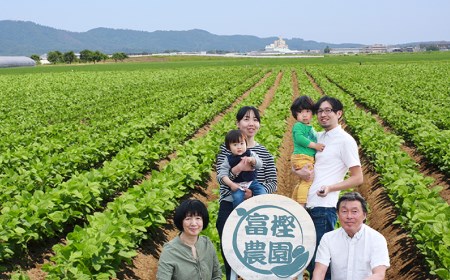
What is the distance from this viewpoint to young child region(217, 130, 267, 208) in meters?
4.65

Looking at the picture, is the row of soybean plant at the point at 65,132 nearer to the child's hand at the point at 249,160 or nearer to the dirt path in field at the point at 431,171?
the child's hand at the point at 249,160

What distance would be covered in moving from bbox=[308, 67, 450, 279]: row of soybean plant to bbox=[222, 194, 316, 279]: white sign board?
149cm

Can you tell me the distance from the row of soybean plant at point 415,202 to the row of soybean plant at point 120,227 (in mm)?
2907

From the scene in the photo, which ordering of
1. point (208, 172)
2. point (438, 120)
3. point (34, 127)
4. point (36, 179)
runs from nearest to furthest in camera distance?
point (36, 179) → point (208, 172) → point (438, 120) → point (34, 127)

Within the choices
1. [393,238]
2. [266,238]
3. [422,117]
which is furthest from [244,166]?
[422,117]

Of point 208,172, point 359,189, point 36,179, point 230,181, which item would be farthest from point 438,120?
point 230,181

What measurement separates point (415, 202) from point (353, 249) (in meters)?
3.08

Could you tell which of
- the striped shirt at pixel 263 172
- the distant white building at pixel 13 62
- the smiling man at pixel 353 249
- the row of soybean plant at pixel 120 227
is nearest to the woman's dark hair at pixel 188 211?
the striped shirt at pixel 263 172

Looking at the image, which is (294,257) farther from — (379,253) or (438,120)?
(438,120)

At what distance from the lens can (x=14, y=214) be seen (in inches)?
250

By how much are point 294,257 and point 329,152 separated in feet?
3.42

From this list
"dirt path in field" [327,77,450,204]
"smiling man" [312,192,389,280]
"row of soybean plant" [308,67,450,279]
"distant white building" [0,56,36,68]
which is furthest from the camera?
"distant white building" [0,56,36,68]

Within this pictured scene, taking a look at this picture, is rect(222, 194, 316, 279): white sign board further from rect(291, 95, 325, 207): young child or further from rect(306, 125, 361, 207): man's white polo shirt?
rect(291, 95, 325, 207): young child

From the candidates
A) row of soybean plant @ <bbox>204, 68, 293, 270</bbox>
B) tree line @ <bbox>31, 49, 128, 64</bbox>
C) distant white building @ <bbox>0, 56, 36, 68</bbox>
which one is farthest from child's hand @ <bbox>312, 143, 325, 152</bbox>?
tree line @ <bbox>31, 49, 128, 64</bbox>
